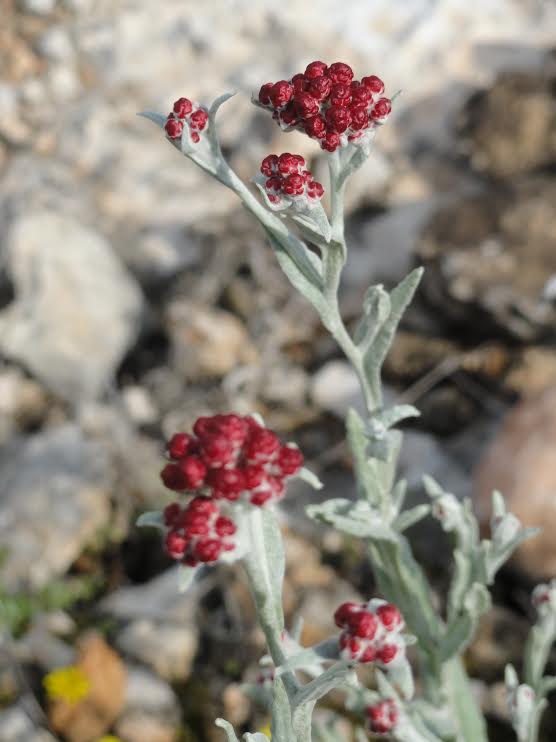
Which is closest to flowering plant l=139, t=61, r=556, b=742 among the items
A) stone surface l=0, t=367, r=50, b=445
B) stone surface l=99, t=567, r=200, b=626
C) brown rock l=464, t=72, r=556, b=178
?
stone surface l=99, t=567, r=200, b=626

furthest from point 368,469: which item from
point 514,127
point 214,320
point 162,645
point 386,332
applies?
Result: point 514,127

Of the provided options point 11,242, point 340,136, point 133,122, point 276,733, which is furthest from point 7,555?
point 133,122

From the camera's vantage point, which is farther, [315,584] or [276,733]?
[315,584]

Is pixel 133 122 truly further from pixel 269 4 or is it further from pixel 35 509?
pixel 35 509

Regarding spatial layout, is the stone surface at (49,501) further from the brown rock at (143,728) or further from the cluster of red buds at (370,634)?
the cluster of red buds at (370,634)

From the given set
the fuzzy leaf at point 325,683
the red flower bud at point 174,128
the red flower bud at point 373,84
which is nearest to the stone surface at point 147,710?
the fuzzy leaf at point 325,683

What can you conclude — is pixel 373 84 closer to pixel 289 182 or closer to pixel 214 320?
pixel 289 182
